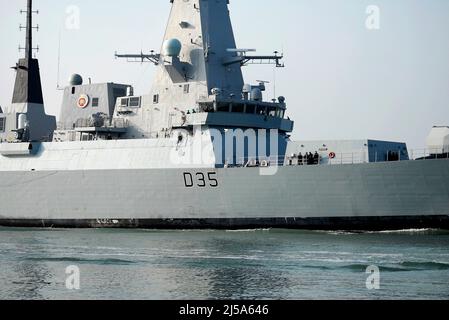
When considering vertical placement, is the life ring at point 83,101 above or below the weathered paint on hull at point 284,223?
above

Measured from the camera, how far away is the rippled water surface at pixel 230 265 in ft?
51.4

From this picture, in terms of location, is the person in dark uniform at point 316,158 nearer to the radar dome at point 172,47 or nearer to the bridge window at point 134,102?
the radar dome at point 172,47

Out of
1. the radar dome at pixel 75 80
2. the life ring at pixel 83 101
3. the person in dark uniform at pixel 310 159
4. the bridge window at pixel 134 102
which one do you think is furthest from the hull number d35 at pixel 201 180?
the radar dome at pixel 75 80

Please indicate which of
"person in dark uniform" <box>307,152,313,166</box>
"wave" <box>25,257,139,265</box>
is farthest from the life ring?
"wave" <box>25,257,139,265</box>

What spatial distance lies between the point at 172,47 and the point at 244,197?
6.12 meters

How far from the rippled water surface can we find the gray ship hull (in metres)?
0.63

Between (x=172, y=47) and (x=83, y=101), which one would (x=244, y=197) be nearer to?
(x=172, y=47)

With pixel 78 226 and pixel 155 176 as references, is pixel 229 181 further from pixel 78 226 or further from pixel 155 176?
pixel 78 226

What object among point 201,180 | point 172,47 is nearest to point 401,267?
point 201,180

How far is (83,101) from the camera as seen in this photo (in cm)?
3078

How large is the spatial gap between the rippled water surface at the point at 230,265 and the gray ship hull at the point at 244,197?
626 millimetres

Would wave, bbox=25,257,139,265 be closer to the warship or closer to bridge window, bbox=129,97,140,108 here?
the warship

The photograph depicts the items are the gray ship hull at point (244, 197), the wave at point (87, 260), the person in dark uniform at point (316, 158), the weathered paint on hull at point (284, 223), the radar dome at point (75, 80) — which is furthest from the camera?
the radar dome at point (75, 80)

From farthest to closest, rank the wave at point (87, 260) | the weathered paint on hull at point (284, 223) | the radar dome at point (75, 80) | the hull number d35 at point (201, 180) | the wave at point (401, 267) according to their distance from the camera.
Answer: the radar dome at point (75, 80) < the hull number d35 at point (201, 180) < the weathered paint on hull at point (284, 223) < the wave at point (87, 260) < the wave at point (401, 267)
